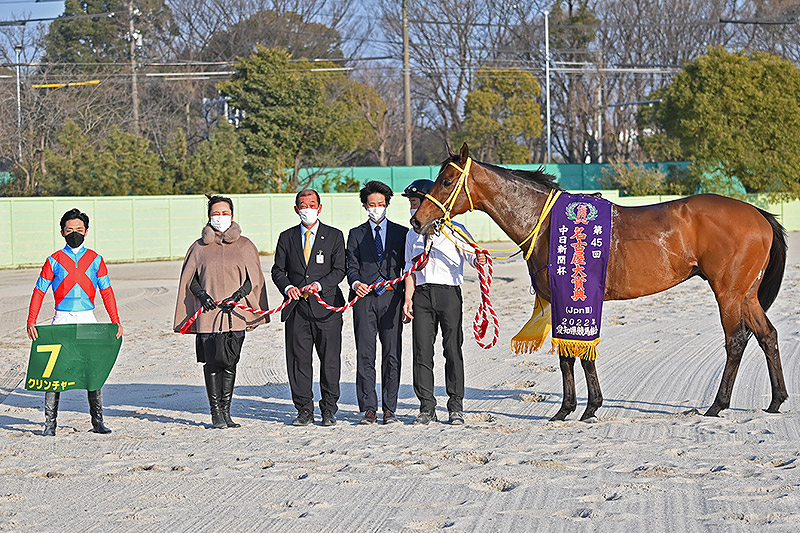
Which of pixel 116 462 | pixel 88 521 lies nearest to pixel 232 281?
pixel 116 462

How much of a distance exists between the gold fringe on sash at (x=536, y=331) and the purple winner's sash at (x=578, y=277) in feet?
0.81

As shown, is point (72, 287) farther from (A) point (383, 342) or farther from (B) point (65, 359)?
(A) point (383, 342)

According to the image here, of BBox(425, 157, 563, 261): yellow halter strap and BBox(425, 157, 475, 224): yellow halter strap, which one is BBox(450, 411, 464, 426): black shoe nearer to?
BBox(425, 157, 563, 261): yellow halter strap

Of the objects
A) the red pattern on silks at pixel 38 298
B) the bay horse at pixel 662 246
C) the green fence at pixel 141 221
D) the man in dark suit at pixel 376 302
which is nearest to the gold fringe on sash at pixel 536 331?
the bay horse at pixel 662 246

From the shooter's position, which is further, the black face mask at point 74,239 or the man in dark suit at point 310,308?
→ the man in dark suit at point 310,308

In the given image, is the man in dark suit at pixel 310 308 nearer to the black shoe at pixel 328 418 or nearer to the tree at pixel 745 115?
the black shoe at pixel 328 418

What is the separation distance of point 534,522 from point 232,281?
3.59m

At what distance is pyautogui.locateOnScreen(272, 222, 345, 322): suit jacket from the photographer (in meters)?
7.72

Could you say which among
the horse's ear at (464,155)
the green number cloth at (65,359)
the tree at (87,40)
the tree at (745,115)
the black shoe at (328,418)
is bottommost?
the black shoe at (328,418)

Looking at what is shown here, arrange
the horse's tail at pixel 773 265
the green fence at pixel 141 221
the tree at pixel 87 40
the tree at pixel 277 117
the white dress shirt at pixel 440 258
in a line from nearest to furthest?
the white dress shirt at pixel 440 258 < the horse's tail at pixel 773 265 < the green fence at pixel 141 221 < the tree at pixel 277 117 < the tree at pixel 87 40

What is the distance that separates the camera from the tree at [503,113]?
145 feet

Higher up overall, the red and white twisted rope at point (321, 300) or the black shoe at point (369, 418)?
the red and white twisted rope at point (321, 300)

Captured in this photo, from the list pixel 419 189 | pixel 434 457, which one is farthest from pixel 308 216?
pixel 434 457

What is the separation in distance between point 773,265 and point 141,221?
73.5ft
